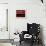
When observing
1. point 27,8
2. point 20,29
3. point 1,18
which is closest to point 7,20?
point 1,18

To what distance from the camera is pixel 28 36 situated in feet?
9.24

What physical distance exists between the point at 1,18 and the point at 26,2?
33.7 inches

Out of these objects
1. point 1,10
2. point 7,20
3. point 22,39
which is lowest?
point 22,39

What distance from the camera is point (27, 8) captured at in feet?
11.0

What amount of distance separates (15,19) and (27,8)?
1.53 ft

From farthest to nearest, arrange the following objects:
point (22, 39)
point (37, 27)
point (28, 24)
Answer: point (28, 24) < point (37, 27) < point (22, 39)

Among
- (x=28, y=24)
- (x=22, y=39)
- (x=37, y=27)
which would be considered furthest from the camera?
(x=28, y=24)

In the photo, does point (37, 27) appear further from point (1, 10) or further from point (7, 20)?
point (1, 10)

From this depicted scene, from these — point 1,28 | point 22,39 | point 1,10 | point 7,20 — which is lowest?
point 22,39

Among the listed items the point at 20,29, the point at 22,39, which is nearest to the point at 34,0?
the point at 20,29

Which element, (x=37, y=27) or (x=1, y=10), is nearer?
(x=37, y=27)

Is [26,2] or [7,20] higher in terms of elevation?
[26,2]

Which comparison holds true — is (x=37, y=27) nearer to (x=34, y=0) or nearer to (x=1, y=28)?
(x=34, y=0)

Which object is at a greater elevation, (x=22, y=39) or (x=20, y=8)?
(x=20, y=8)
